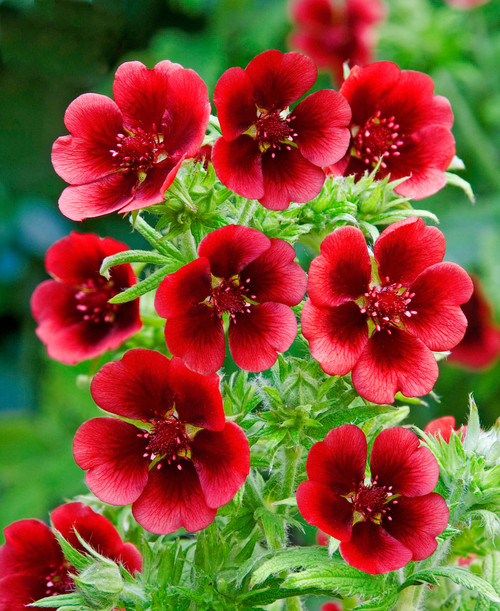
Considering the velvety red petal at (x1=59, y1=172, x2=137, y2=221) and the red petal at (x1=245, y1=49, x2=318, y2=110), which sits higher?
the red petal at (x1=245, y1=49, x2=318, y2=110)

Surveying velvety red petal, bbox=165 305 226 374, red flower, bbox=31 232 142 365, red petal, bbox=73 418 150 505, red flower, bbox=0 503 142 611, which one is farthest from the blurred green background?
velvety red petal, bbox=165 305 226 374

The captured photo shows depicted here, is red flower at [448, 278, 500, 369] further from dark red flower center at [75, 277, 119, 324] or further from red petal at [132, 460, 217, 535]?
red petal at [132, 460, 217, 535]

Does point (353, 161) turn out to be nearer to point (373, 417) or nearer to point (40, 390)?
point (373, 417)

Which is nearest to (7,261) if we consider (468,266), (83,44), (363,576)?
(83,44)

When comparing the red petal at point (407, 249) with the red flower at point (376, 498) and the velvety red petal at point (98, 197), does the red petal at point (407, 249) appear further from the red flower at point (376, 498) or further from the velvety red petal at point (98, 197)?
the velvety red petal at point (98, 197)

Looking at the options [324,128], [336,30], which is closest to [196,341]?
[324,128]

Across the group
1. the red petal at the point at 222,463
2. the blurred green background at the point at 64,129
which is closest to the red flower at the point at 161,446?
the red petal at the point at 222,463

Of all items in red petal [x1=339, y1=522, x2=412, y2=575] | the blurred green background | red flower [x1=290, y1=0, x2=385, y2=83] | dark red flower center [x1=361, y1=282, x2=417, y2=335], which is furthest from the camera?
red flower [x1=290, y1=0, x2=385, y2=83]
